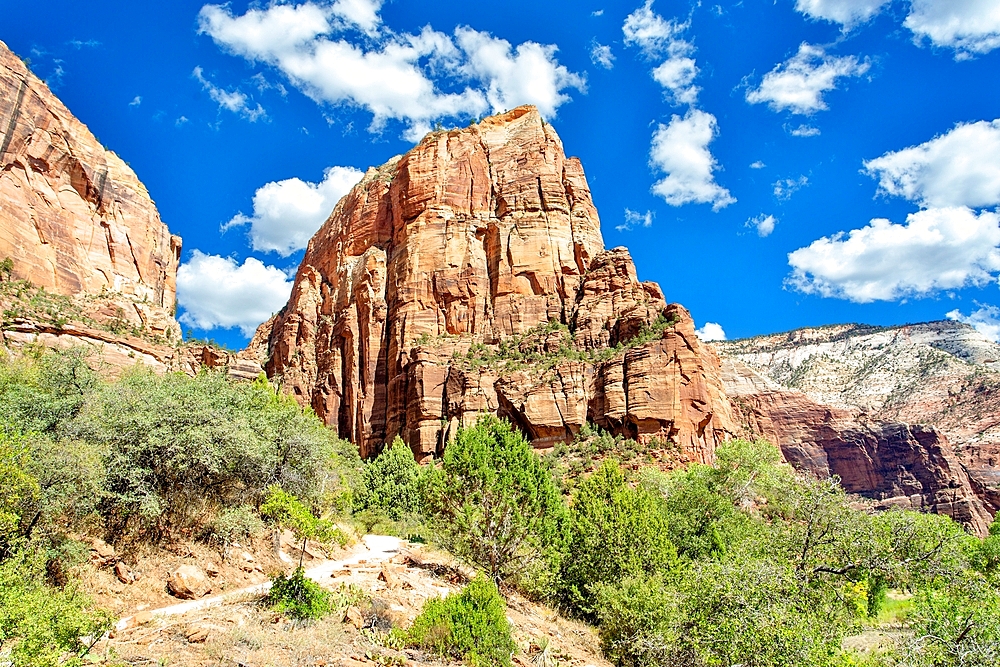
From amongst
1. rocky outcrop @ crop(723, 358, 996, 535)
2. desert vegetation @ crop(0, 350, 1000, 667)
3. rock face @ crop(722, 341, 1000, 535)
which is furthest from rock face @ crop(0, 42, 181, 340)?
rock face @ crop(722, 341, 1000, 535)

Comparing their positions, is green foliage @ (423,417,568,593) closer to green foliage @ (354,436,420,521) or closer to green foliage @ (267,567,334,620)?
green foliage @ (267,567,334,620)

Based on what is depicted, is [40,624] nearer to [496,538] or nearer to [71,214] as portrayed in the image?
[496,538]

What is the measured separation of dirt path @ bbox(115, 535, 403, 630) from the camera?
13.6m

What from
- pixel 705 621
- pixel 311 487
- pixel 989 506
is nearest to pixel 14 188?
pixel 311 487

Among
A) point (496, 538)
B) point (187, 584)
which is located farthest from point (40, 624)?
point (496, 538)

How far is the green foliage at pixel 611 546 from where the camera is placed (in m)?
20.2

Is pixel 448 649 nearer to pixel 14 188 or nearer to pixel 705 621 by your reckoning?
pixel 705 621

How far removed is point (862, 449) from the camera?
3954 inches

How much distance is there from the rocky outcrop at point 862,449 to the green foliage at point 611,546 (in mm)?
70553

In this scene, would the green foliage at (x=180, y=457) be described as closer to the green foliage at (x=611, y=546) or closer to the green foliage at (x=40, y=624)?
the green foliage at (x=40, y=624)

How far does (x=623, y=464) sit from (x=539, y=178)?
1593 inches

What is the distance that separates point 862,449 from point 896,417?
685 inches

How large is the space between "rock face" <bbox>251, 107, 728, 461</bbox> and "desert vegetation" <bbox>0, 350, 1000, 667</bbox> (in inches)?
1162

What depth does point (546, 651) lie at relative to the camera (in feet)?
50.7
